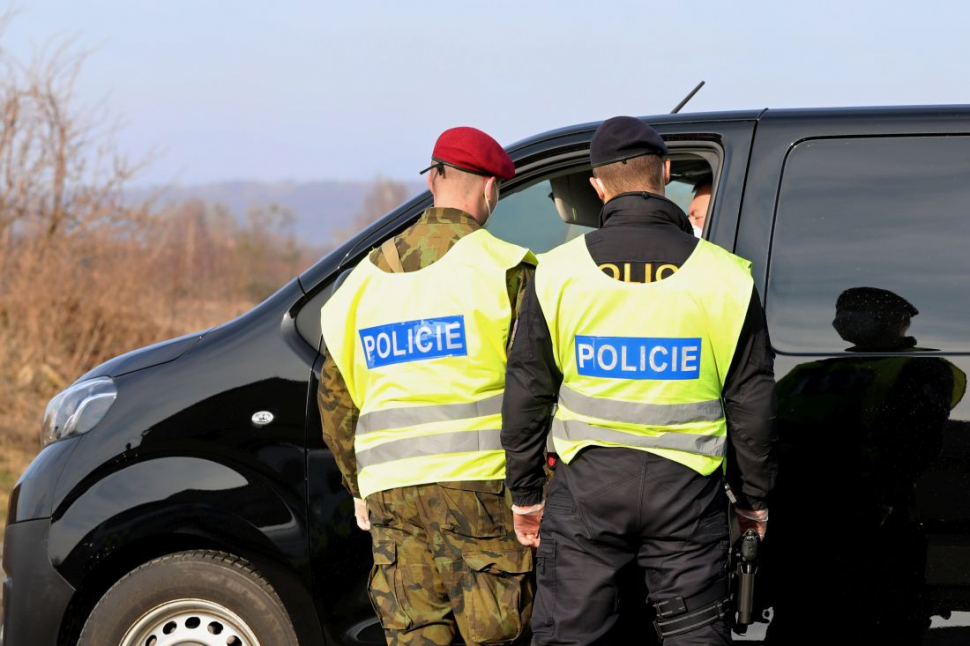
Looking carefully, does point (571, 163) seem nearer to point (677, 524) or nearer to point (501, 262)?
point (501, 262)

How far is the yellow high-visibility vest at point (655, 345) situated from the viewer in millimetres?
2328

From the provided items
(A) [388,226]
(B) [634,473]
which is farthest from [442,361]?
(A) [388,226]

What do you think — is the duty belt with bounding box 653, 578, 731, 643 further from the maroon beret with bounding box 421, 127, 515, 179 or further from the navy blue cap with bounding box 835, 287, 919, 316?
the maroon beret with bounding box 421, 127, 515, 179

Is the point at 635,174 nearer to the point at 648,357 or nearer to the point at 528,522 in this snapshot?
the point at 648,357

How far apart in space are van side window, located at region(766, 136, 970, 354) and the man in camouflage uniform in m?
0.73

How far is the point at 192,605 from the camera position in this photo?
121 inches

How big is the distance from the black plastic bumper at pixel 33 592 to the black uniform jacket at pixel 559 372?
1.52 metres

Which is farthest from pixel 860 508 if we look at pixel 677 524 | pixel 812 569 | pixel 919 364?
pixel 677 524

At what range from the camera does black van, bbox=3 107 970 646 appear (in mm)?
2660

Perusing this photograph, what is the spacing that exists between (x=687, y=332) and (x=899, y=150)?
0.95 m

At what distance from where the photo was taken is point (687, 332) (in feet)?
7.64

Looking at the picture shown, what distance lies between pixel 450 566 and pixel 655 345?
2.35 feet

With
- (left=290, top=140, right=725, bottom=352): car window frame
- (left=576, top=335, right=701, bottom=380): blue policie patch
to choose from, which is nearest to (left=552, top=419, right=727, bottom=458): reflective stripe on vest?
(left=576, top=335, right=701, bottom=380): blue policie patch

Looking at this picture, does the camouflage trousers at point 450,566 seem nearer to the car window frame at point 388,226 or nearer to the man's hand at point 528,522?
Result: the man's hand at point 528,522
